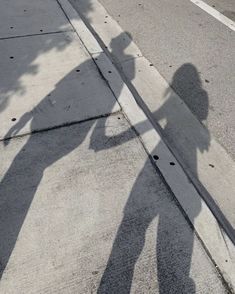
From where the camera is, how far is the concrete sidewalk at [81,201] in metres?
2.69

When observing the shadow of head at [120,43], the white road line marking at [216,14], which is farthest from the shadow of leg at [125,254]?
the white road line marking at [216,14]

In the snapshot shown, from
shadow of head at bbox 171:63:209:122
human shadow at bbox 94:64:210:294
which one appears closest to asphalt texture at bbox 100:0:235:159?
shadow of head at bbox 171:63:209:122

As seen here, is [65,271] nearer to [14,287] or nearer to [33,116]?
[14,287]

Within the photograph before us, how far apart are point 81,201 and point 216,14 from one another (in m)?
5.26

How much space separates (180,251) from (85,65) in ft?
10.1

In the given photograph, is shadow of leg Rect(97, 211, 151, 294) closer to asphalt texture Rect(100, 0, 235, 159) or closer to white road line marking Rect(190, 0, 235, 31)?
asphalt texture Rect(100, 0, 235, 159)

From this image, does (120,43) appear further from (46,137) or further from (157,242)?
(157,242)

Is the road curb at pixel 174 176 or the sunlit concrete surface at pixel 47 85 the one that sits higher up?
the sunlit concrete surface at pixel 47 85

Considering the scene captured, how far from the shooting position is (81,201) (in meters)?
3.18

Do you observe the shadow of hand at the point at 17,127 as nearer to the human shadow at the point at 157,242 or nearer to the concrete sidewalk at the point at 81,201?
the concrete sidewalk at the point at 81,201

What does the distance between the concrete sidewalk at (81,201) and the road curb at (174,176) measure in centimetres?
6

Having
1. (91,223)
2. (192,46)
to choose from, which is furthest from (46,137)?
(192,46)

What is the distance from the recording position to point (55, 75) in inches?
181

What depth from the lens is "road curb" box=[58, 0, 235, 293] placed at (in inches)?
113
